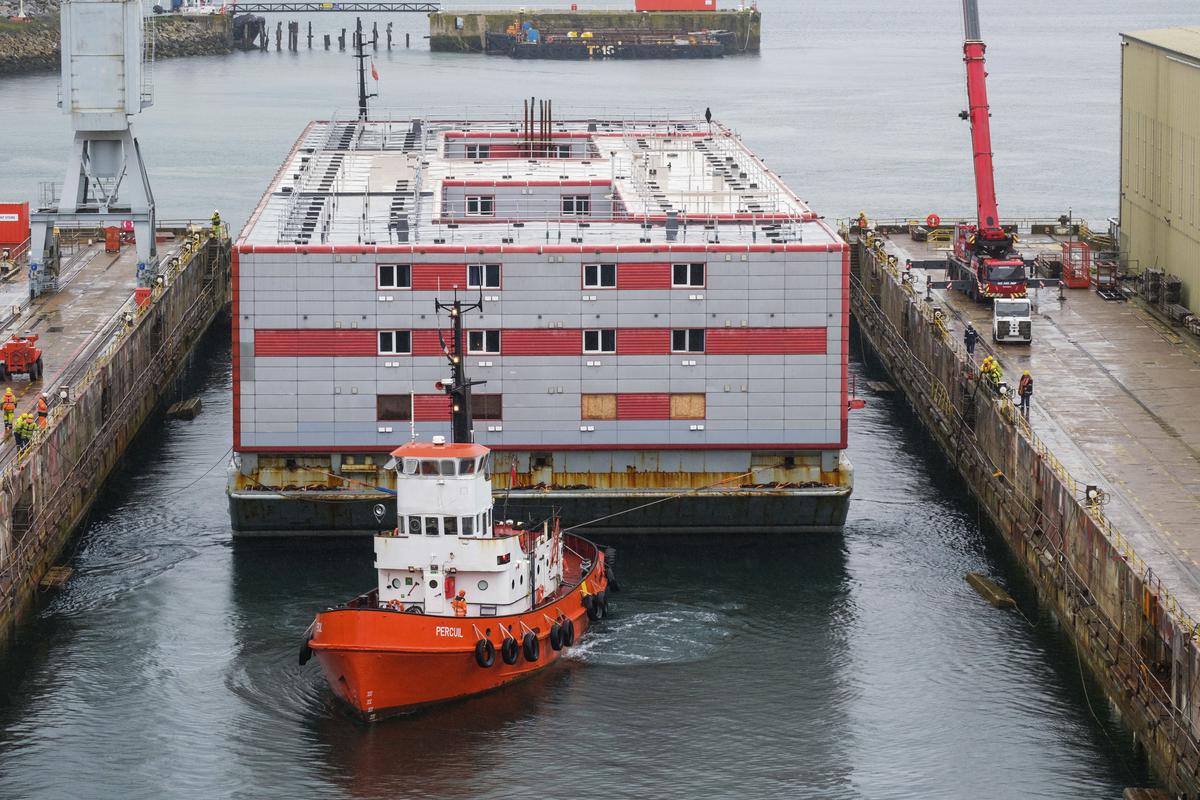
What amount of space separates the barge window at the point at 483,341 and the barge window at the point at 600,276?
365 centimetres

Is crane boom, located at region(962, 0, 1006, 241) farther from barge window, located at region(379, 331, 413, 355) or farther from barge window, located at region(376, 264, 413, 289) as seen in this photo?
barge window, located at region(379, 331, 413, 355)

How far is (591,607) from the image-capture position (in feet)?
208

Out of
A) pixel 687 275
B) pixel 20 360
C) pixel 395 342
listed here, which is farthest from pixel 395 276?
pixel 20 360

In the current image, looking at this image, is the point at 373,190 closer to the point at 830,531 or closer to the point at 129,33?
the point at 129,33

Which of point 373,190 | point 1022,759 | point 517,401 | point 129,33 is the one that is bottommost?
point 1022,759

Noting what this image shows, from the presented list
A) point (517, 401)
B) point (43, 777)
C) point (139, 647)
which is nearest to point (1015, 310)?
point (517, 401)

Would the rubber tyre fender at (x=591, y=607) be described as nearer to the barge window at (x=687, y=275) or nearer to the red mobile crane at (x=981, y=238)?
the barge window at (x=687, y=275)

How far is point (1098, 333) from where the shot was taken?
89312mm

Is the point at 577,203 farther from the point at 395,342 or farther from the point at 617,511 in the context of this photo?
the point at 617,511

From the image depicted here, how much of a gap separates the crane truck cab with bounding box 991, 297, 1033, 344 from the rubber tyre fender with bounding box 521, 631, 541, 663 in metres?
35.8

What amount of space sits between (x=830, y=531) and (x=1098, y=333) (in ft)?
71.9

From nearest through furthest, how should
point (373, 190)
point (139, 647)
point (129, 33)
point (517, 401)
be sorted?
point (139, 647) → point (517, 401) → point (373, 190) → point (129, 33)

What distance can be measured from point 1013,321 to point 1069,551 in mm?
24730

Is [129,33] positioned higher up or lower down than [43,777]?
higher up
